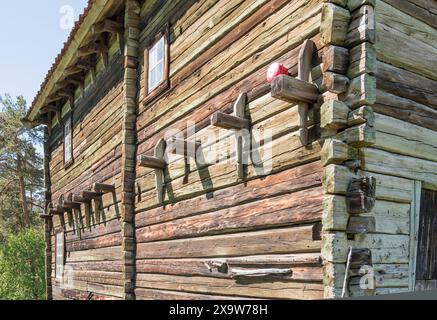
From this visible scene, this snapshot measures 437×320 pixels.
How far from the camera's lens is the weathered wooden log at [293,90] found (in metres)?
3.57

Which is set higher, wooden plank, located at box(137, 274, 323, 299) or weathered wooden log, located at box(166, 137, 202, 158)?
weathered wooden log, located at box(166, 137, 202, 158)

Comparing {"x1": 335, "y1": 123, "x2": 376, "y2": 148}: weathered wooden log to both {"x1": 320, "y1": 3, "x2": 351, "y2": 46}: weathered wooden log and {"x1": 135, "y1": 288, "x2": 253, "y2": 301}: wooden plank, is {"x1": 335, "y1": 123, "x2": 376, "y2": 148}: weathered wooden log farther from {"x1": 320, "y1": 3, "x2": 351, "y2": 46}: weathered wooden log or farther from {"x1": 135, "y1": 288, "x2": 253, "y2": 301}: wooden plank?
{"x1": 135, "y1": 288, "x2": 253, "y2": 301}: wooden plank

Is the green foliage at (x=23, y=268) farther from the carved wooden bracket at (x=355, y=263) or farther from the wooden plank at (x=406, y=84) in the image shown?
the wooden plank at (x=406, y=84)

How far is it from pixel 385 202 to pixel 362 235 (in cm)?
42

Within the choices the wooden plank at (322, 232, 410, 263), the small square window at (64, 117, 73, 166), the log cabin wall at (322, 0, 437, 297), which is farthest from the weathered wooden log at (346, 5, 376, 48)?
the small square window at (64, 117, 73, 166)

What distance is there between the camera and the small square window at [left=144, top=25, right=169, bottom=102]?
6.59 metres

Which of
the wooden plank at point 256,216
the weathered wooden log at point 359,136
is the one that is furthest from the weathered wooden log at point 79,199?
the weathered wooden log at point 359,136

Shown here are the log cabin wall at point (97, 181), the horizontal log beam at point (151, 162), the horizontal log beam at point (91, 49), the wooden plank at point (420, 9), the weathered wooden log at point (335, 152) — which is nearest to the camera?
the weathered wooden log at point (335, 152)

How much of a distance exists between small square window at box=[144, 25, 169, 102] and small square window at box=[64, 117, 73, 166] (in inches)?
210

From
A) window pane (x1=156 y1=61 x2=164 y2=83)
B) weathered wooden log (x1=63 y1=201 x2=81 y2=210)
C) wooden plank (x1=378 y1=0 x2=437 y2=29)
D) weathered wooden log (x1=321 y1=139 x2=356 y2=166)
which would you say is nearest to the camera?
weathered wooden log (x1=321 y1=139 x2=356 y2=166)

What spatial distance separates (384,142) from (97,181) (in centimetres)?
695

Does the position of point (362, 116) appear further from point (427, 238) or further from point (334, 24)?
point (427, 238)

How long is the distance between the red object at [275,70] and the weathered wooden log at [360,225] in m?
1.41
